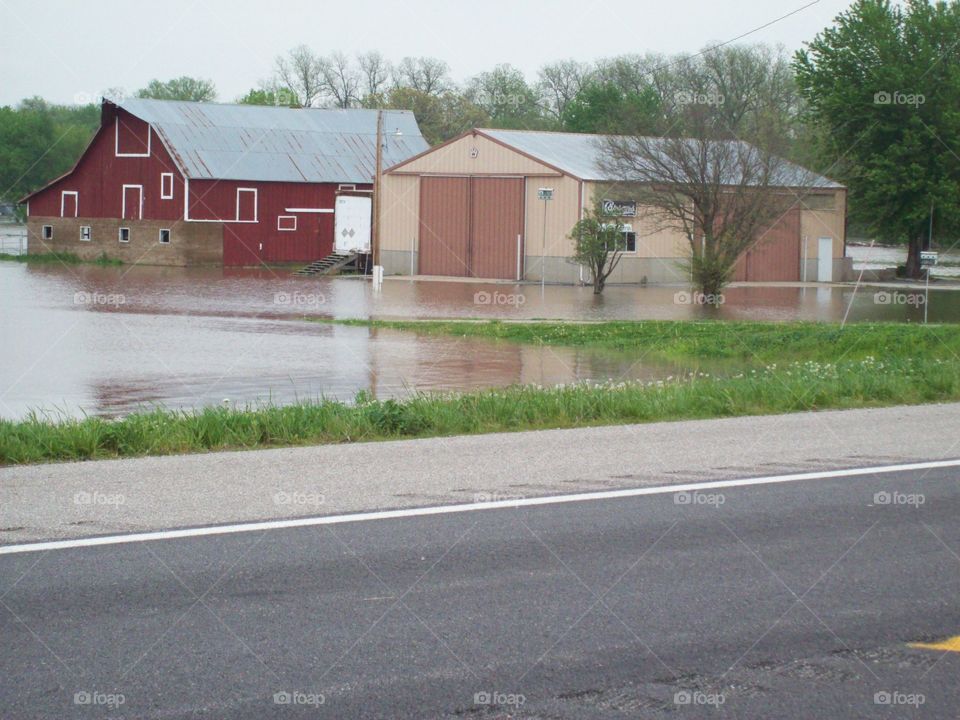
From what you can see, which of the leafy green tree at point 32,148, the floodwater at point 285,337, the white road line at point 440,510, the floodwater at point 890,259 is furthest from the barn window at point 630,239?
the leafy green tree at point 32,148

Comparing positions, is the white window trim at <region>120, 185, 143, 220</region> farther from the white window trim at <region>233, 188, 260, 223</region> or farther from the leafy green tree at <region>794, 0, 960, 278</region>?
the leafy green tree at <region>794, 0, 960, 278</region>

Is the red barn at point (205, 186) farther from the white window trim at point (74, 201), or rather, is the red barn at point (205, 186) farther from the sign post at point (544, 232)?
the sign post at point (544, 232)

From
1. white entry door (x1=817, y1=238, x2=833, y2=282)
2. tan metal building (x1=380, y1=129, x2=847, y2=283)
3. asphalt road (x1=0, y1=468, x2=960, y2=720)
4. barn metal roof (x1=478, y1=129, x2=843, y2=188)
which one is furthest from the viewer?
white entry door (x1=817, y1=238, x2=833, y2=282)

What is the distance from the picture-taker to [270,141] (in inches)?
2633

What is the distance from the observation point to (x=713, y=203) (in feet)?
138

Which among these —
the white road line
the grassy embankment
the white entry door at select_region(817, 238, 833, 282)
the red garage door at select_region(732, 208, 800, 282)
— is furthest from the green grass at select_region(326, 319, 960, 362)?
the white entry door at select_region(817, 238, 833, 282)

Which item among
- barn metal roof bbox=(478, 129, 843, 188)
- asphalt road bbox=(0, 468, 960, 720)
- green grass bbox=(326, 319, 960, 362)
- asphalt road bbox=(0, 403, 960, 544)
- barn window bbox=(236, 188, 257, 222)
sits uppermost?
barn metal roof bbox=(478, 129, 843, 188)

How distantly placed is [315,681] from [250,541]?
250cm

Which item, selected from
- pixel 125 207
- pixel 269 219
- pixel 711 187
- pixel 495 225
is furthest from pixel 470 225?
pixel 125 207

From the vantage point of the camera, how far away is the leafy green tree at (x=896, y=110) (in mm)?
55250

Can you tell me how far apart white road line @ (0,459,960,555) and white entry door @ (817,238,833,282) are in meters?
48.3

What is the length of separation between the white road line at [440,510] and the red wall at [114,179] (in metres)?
57.1

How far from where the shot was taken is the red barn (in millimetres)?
64438

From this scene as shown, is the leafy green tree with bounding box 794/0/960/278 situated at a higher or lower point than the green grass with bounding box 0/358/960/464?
higher
